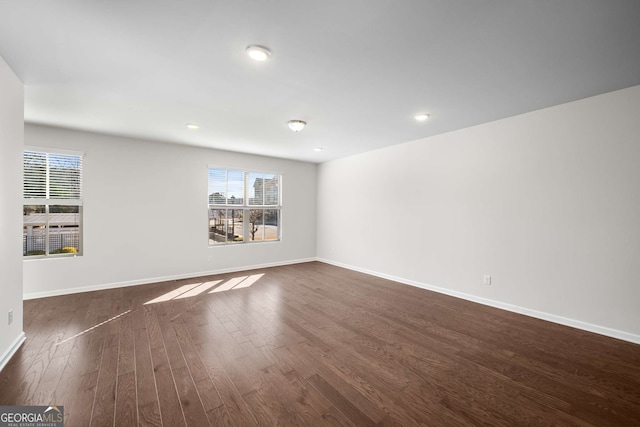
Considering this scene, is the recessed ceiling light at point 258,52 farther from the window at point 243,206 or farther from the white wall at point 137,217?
the window at point 243,206

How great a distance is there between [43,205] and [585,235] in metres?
7.34

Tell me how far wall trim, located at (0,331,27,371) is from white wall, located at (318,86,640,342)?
16.5ft

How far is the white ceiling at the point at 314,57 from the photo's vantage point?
67.3 inches

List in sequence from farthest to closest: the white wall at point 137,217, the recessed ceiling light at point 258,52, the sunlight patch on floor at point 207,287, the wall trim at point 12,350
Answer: the white wall at point 137,217, the sunlight patch on floor at point 207,287, the wall trim at point 12,350, the recessed ceiling light at point 258,52

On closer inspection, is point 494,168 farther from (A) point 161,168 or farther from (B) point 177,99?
(A) point 161,168

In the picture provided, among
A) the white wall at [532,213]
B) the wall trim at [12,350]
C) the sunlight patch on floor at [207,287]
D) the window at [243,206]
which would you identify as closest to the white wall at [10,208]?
the wall trim at [12,350]

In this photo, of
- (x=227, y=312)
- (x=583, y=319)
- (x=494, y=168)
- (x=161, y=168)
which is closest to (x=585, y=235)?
(x=583, y=319)

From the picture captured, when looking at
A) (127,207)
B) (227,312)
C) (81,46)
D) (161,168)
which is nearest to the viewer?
A: (81,46)

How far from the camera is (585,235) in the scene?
3.04 meters

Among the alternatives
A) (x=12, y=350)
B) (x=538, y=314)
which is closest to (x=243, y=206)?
(x=12, y=350)

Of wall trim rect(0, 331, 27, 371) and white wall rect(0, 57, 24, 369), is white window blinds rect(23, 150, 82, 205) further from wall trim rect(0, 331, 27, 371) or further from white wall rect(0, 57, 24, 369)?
wall trim rect(0, 331, 27, 371)

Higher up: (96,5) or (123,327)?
(96,5)

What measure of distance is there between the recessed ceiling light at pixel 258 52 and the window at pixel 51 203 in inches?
156

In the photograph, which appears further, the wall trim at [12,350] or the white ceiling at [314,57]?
the wall trim at [12,350]
